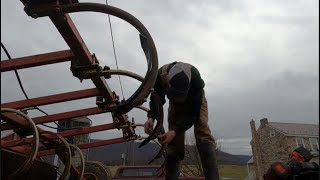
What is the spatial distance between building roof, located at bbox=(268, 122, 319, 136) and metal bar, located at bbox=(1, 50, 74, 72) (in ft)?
113

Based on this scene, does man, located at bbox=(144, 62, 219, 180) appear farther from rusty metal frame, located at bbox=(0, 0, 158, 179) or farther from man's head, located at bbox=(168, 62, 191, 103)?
rusty metal frame, located at bbox=(0, 0, 158, 179)

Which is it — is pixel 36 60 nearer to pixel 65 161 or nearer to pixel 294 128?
pixel 65 161

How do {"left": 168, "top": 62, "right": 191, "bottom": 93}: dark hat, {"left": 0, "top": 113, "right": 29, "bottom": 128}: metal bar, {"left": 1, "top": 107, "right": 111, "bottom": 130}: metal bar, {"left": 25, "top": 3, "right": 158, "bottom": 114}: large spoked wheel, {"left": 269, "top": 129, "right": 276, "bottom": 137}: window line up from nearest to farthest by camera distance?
1. {"left": 25, "top": 3, "right": 158, "bottom": 114}: large spoked wheel
2. {"left": 168, "top": 62, "right": 191, "bottom": 93}: dark hat
3. {"left": 0, "top": 113, "right": 29, "bottom": 128}: metal bar
4. {"left": 1, "top": 107, "right": 111, "bottom": 130}: metal bar
5. {"left": 269, "top": 129, "right": 276, "bottom": 137}: window

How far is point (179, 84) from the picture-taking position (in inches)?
119

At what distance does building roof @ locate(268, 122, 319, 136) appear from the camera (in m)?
36.0

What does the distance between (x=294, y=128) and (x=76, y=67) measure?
126ft

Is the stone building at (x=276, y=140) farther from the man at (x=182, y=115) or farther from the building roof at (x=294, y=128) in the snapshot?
the man at (x=182, y=115)

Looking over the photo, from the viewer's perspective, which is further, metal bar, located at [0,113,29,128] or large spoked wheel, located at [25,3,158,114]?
metal bar, located at [0,113,29,128]

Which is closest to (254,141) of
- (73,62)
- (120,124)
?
(120,124)

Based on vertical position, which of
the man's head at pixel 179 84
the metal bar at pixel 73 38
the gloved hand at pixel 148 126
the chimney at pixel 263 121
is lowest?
the gloved hand at pixel 148 126

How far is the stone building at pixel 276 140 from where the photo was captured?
35153 millimetres

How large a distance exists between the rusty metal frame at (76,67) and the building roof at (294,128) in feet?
107

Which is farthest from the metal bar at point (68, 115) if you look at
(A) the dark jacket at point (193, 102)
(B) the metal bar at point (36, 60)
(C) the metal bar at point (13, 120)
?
(A) the dark jacket at point (193, 102)

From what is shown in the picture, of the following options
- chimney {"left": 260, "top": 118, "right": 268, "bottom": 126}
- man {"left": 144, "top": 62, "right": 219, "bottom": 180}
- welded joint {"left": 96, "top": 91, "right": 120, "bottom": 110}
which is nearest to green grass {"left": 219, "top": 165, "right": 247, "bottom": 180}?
chimney {"left": 260, "top": 118, "right": 268, "bottom": 126}
